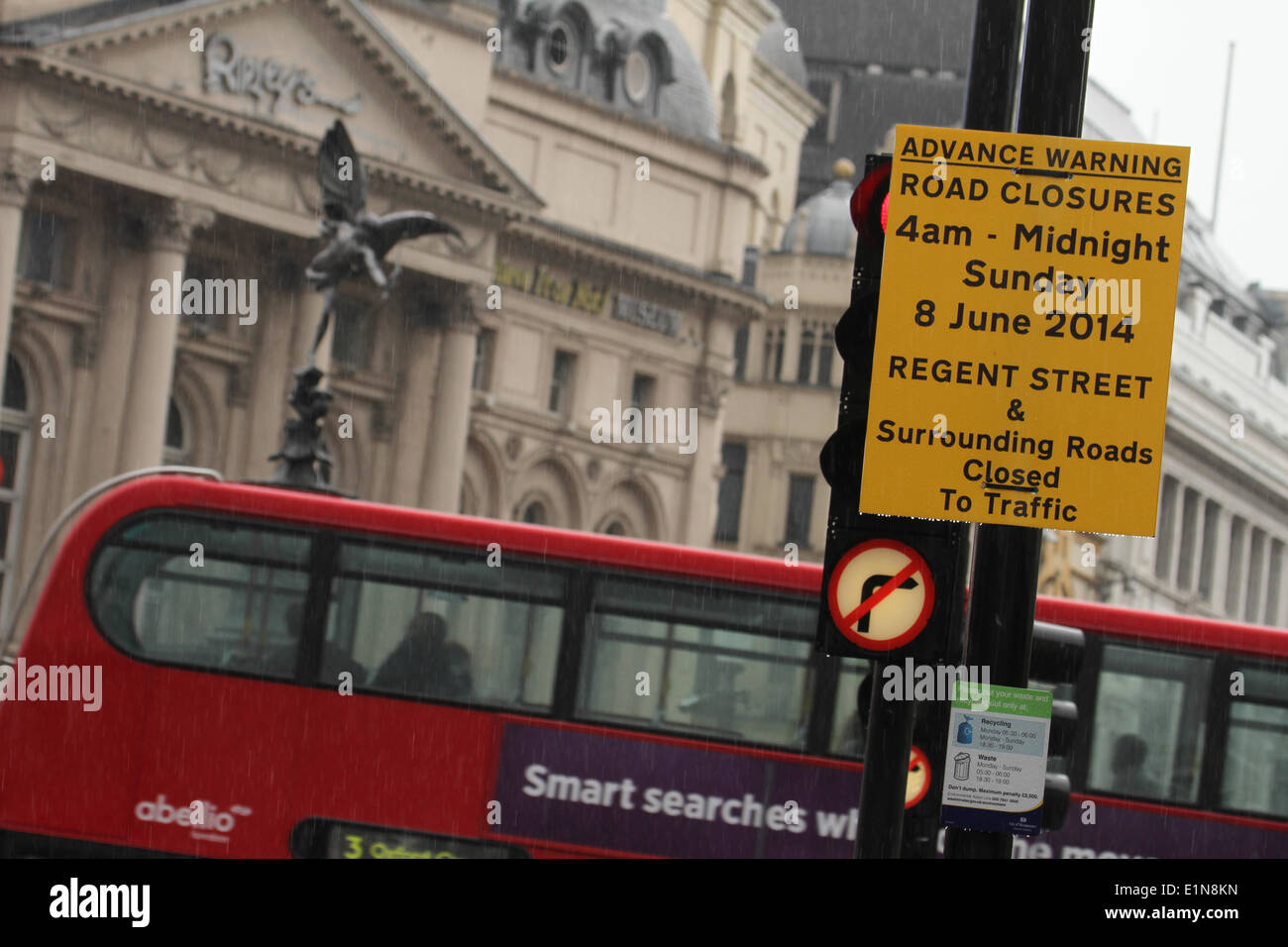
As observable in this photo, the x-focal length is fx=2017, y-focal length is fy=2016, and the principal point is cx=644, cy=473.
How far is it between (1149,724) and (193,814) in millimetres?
6356

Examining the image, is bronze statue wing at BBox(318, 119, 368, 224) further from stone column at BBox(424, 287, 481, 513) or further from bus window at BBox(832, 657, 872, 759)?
stone column at BBox(424, 287, 481, 513)

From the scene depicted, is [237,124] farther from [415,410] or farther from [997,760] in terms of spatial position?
[997,760]

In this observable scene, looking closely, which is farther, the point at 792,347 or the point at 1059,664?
the point at 792,347

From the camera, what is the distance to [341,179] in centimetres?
2130

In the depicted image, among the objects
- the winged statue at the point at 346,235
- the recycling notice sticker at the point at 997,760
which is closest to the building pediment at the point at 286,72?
the winged statue at the point at 346,235

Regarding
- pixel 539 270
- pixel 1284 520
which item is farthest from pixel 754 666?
pixel 1284 520

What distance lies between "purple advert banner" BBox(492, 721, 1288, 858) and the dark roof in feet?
256

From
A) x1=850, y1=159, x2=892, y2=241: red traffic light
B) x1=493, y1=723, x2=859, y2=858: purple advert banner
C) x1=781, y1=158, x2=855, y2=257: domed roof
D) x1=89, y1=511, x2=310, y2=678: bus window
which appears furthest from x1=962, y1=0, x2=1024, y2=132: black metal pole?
x1=781, y1=158, x2=855, y2=257: domed roof

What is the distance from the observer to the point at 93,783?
1334cm

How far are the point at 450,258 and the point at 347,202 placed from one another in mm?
27216

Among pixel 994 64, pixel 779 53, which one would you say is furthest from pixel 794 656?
pixel 779 53

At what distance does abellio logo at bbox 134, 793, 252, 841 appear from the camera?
43.3 feet

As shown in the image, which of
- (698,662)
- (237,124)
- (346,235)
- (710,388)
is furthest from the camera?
(710,388)

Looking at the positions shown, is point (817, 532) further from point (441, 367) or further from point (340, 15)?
point (340, 15)
